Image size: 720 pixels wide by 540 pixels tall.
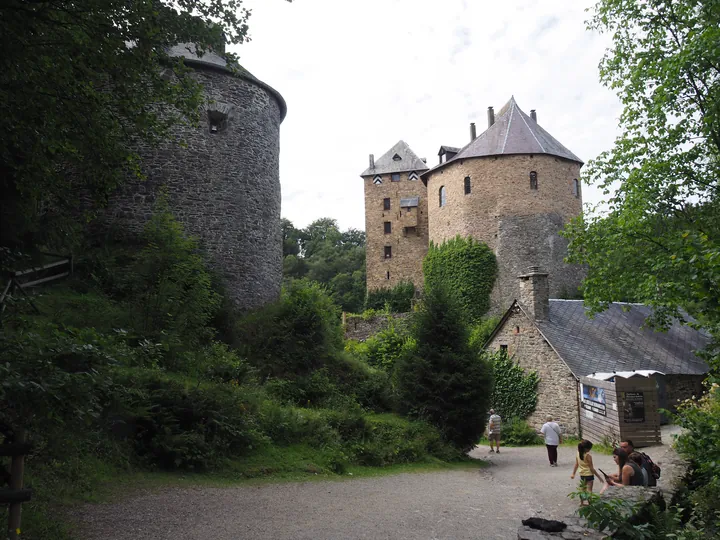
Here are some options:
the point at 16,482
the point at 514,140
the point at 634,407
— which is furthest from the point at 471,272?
the point at 16,482

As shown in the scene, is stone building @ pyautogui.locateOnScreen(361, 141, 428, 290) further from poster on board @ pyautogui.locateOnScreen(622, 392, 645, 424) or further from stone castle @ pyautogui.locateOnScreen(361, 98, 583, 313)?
poster on board @ pyautogui.locateOnScreen(622, 392, 645, 424)

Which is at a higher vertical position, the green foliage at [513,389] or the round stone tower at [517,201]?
the round stone tower at [517,201]

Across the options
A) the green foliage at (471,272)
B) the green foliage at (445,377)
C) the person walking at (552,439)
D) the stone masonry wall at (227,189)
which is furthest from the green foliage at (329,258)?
the person walking at (552,439)

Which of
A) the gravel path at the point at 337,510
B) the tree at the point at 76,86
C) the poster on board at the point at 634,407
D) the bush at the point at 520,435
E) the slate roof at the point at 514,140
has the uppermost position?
the slate roof at the point at 514,140

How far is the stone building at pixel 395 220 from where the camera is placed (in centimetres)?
4541

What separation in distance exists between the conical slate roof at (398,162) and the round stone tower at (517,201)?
10.5m

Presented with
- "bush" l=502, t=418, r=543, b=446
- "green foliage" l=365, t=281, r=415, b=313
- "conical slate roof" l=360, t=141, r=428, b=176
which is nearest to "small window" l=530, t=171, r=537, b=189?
"green foliage" l=365, t=281, r=415, b=313

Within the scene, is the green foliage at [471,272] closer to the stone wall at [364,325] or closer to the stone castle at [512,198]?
the stone castle at [512,198]

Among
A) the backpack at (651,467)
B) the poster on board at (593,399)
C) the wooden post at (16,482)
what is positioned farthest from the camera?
the poster on board at (593,399)

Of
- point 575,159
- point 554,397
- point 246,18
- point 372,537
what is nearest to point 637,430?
point 554,397

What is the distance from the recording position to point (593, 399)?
18094 millimetres

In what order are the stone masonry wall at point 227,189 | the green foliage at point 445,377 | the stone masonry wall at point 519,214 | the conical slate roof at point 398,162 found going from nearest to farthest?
the green foliage at point 445,377, the stone masonry wall at point 227,189, the stone masonry wall at point 519,214, the conical slate roof at point 398,162

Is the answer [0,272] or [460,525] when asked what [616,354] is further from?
[0,272]

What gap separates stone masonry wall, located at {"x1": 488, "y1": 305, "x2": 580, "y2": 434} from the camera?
64.1 feet
